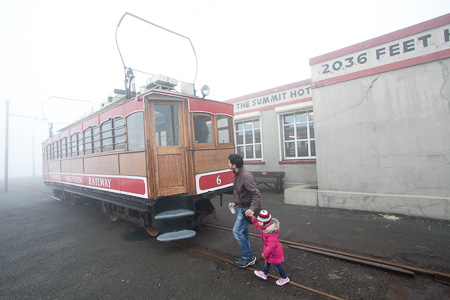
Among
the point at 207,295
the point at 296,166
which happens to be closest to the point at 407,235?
the point at 207,295

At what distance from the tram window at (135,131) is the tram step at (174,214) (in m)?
1.40

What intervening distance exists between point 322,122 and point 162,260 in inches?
229

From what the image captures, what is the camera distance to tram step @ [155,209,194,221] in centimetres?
419

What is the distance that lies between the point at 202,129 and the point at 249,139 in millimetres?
6477

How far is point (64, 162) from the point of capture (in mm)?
8602

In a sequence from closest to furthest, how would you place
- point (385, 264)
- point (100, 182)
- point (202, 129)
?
point (385, 264) < point (202, 129) < point (100, 182)

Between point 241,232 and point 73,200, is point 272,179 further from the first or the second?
point 73,200

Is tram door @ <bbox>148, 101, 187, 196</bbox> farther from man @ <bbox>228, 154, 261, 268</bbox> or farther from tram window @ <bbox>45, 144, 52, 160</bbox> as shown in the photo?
tram window @ <bbox>45, 144, 52, 160</bbox>

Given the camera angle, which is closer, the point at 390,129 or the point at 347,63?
the point at 390,129

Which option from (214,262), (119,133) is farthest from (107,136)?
(214,262)

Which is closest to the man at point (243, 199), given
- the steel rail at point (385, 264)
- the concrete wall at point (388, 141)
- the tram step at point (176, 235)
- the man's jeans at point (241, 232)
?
the man's jeans at point (241, 232)

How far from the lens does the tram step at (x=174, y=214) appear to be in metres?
4.19

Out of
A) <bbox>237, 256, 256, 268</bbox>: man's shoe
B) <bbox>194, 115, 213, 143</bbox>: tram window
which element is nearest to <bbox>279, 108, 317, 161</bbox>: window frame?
<bbox>194, 115, 213, 143</bbox>: tram window

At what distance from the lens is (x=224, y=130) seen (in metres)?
5.81
